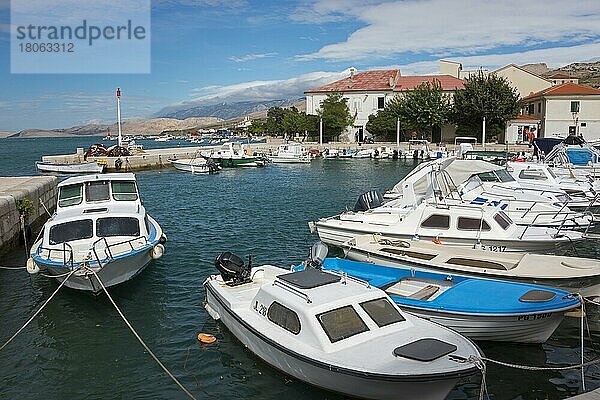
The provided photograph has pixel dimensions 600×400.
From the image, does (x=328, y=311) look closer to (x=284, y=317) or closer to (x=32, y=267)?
(x=284, y=317)

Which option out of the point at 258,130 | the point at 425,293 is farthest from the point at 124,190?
the point at 258,130

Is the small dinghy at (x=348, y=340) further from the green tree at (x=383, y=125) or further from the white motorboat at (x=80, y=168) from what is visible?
the green tree at (x=383, y=125)

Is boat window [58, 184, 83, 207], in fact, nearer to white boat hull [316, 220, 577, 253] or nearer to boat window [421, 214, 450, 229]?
white boat hull [316, 220, 577, 253]

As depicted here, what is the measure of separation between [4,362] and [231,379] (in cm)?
505

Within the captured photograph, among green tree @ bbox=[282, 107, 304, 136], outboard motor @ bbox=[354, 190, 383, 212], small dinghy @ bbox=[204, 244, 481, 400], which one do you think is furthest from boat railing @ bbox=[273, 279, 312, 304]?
green tree @ bbox=[282, 107, 304, 136]

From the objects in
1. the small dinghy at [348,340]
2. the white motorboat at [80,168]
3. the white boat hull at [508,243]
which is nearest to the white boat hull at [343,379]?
the small dinghy at [348,340]

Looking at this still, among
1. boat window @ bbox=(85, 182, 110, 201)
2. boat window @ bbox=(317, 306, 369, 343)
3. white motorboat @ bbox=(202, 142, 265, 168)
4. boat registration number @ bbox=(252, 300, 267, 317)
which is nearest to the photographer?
boat window @ bbox=(317, 306, 369, 343)

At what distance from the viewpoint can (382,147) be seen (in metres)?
69.8

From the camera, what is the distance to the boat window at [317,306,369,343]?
9.53m

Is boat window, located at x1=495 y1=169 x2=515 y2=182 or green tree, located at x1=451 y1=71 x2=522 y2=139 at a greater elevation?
green tree, located at x1=451 y1=71 x2=522 y2=139

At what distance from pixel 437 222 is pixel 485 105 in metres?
52.2

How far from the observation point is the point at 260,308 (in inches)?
435

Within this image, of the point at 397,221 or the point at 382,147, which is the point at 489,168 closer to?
the point at 397,221

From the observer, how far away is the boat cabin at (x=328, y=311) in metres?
9.54
